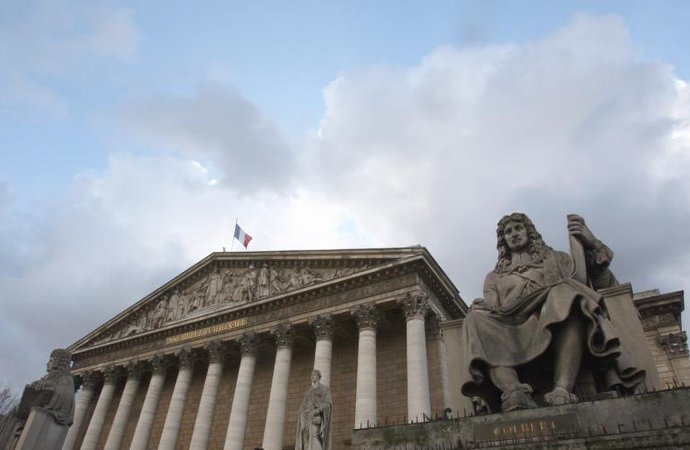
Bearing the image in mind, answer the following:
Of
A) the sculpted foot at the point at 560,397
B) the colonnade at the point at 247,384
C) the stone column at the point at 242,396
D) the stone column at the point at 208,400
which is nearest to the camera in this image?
the sculpted foot at the point at 560,397

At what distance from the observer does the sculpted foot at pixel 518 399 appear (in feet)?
11.6

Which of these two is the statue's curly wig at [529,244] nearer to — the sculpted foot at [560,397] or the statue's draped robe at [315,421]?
the sculpted foot at [560,397]

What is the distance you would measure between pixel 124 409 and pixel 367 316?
14.1 metres

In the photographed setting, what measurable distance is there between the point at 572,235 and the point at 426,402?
1201cm

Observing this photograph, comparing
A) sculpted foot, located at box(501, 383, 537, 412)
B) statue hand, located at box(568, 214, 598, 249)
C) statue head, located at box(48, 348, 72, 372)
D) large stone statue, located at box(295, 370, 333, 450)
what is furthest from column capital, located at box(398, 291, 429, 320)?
sculpted foot, located at box(501, 383, 537, 412)

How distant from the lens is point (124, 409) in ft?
76.7

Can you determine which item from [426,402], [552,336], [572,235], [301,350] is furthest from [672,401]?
[301,350]

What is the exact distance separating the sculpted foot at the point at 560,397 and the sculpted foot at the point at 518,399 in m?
0.13

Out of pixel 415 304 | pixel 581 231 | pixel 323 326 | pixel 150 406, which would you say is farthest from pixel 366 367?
pixel 581 231

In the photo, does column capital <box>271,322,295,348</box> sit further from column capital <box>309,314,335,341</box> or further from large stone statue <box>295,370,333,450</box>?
large stone statue <box>295,370,333,450</box>

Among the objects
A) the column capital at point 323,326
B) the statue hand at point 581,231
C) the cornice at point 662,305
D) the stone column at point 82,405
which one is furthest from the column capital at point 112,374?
the statue hand at point 581,231

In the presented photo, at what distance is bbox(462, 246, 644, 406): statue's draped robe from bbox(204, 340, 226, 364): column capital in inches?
756

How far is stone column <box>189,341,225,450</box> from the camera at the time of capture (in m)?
19.2

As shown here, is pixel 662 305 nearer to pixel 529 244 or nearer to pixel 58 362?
pixel 529 244
